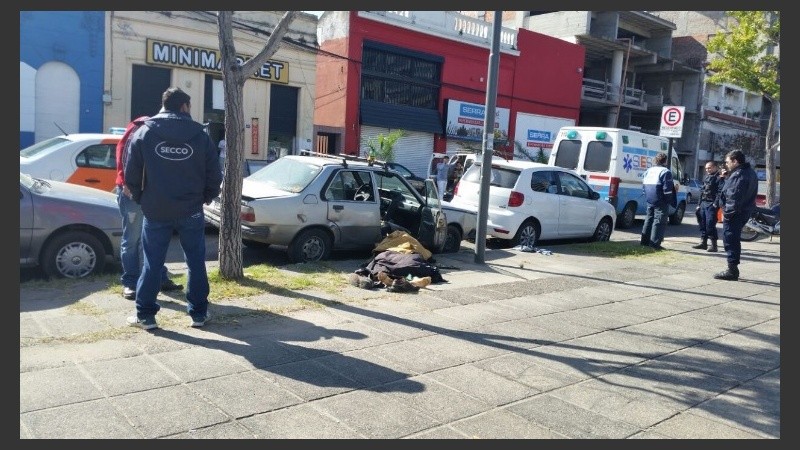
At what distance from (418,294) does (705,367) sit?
9.99 ft

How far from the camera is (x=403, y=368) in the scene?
4.78 meters

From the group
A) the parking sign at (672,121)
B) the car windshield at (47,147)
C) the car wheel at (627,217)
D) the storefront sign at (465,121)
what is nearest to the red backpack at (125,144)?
the car windshield at (47,147)

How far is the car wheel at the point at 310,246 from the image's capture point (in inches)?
346

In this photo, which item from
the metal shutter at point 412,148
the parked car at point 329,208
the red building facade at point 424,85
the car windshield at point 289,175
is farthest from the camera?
the metal shutter at point 412,148

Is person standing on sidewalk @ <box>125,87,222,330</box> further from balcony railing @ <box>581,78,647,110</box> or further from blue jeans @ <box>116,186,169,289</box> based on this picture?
balcony railing @ <box>581,78,647,110</box>

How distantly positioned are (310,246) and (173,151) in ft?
13.0

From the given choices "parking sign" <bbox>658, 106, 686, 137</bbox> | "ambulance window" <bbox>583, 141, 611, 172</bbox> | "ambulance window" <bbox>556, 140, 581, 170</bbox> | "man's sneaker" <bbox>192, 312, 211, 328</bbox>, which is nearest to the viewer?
"man's sneaker" <bbox>192, 312, 211, 328</bbox>

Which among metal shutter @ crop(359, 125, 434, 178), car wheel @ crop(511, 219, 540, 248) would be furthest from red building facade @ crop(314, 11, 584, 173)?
car wheel @ crop(511, 219, 540, 248)

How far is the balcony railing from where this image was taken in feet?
111

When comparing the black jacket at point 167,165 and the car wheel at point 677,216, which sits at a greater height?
the black jacket at point 167,165

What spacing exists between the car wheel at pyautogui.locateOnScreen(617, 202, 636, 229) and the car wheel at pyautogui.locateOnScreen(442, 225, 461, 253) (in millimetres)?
7507

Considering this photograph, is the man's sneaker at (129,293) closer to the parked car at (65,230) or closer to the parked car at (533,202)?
the parked car at (65,230)

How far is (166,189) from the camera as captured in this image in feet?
16.8

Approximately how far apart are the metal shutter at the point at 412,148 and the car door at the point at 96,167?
13527 mm
